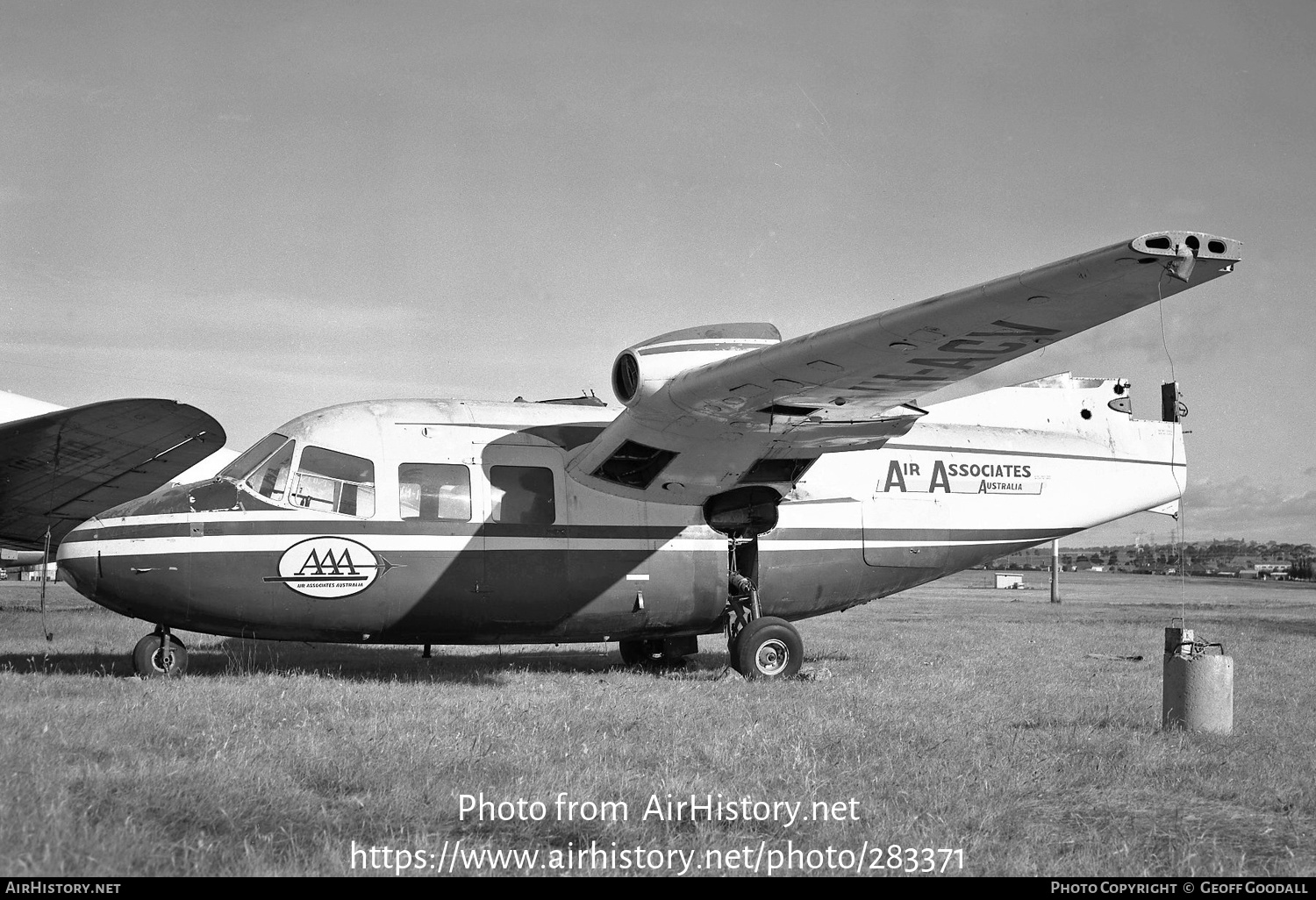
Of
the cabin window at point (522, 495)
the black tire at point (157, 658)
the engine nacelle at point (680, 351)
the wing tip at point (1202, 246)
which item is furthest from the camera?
the cabin window at point (522, 495)

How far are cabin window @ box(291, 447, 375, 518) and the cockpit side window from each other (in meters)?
0.39

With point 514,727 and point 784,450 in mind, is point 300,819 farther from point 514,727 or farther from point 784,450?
point 784,450

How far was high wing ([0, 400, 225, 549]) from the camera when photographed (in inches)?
560

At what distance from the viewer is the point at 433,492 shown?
10.8m

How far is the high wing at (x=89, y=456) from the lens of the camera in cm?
1423

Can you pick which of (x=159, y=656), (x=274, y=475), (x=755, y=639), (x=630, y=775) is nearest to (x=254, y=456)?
(x=274, y=475)

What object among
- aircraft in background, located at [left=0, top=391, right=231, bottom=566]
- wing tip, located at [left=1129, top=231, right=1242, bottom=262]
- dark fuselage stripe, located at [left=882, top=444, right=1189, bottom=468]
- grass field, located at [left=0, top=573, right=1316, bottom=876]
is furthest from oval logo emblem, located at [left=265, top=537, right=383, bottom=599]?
wing tip, located at [left=1129, top=231, right=1242, bottom=262]

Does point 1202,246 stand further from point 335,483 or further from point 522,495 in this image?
point 335,483

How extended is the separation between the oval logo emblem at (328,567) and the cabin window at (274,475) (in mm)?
624

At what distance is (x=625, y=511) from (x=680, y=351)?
2.59 meters

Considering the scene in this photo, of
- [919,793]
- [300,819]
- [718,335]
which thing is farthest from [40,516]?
[919,793]

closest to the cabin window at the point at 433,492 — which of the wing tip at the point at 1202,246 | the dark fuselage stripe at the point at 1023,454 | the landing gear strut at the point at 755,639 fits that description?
the landing gear strut at the point at 755,639

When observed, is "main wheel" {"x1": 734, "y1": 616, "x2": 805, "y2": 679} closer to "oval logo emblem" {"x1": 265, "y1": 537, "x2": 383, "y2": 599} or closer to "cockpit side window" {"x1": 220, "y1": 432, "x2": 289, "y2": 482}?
"oval logo emblem" {"x1": 265, "y1": 537, "x2": 383, "y2": 599}

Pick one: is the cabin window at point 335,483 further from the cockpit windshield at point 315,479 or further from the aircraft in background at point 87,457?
the aircraft in background at point 87,457
